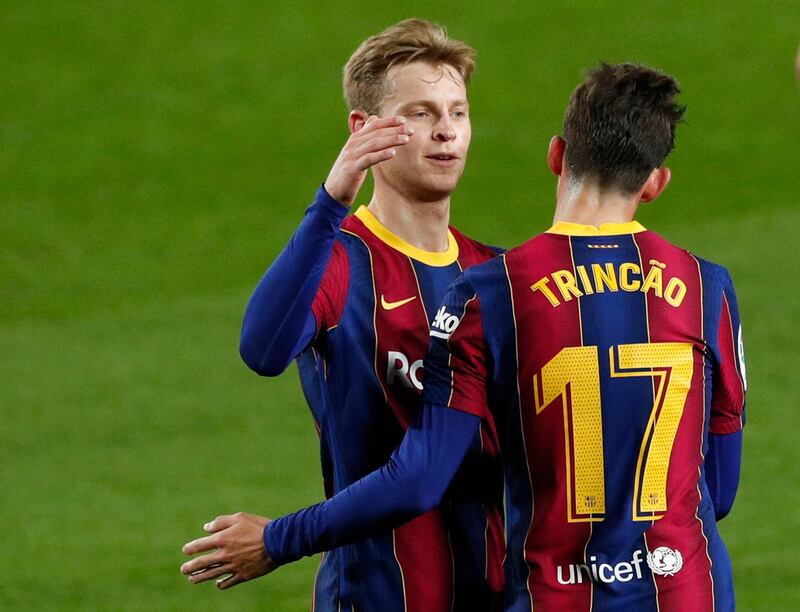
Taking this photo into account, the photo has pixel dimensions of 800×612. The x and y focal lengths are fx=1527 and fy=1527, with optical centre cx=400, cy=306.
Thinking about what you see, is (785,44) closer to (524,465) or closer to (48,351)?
(48,351)

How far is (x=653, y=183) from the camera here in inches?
146

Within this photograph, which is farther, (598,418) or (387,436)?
(387,436)

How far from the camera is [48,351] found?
41.4 feet

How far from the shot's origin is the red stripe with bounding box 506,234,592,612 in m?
3.48

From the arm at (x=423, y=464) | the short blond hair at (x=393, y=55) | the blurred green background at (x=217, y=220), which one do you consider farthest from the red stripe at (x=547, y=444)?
the blurred green background at (x=217, y=220)

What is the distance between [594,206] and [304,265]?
2.32 ft

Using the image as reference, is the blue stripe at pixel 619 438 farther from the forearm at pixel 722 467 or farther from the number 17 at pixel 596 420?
the forearm at pixel 722 467

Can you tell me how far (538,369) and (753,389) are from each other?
791cm

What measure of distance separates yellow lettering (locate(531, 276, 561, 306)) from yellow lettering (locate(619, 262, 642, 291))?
163 mm

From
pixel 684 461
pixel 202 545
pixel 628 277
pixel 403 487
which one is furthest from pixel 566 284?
pixel 202 545

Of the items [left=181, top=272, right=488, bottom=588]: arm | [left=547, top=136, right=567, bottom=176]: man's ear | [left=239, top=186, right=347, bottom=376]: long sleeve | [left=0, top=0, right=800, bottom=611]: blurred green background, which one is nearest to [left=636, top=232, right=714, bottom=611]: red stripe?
[left=547, top=136, right=567, bottom=176]: man's ear

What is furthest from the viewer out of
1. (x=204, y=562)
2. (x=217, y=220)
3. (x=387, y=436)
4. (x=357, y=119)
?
(x=217, y=220)

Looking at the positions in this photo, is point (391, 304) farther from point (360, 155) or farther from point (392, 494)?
point (392, 494)

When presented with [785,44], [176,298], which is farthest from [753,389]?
[785,44]
